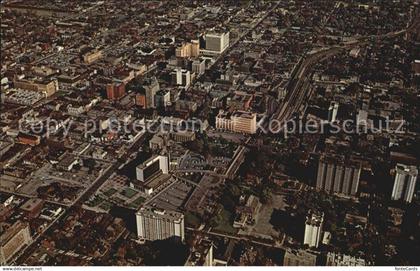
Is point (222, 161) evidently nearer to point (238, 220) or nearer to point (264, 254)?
point (238, 220)

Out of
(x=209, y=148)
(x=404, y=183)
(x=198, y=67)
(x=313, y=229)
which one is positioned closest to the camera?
(x=313, y=229)

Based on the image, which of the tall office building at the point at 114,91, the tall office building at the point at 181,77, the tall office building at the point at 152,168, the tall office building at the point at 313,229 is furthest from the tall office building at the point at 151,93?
the tall office building at the point at 313,229

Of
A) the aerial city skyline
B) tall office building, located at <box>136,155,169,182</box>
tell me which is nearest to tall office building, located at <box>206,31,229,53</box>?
the aerial city skyline

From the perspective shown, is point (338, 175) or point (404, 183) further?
point (338, 175)

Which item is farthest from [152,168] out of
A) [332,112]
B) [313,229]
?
[332,112]

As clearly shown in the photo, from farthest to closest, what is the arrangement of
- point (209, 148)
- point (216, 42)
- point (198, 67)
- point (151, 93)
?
point (216, 42), point (198, 67), point (151, 93), point (209, 148)

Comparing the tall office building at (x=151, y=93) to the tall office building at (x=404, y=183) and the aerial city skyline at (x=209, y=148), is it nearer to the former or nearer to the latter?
the aerial city skyline at (x=209, y=148)

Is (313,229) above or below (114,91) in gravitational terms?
below

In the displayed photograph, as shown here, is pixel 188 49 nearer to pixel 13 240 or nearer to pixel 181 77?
pixel 181 77
